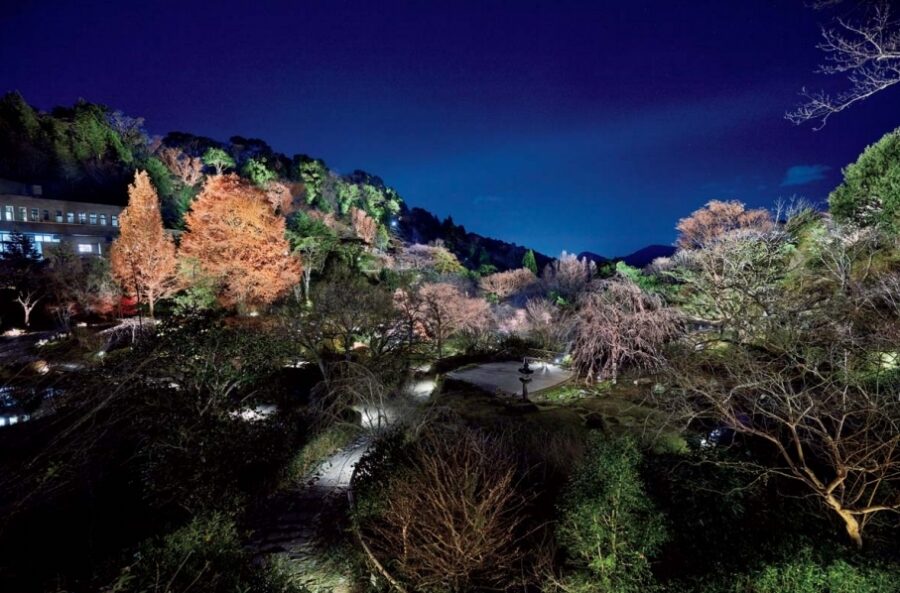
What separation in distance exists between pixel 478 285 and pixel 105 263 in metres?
28.7

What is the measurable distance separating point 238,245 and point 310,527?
56.8 feet

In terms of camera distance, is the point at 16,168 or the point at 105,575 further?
the point at 16,168

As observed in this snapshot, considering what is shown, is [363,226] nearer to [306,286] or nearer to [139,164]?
[306,286]

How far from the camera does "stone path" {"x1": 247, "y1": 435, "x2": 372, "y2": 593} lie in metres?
8.32

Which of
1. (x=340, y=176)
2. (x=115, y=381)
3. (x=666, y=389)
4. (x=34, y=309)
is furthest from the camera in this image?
(x=340, y=176)

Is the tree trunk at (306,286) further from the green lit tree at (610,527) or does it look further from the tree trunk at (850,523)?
the tree trunk at (850,523)

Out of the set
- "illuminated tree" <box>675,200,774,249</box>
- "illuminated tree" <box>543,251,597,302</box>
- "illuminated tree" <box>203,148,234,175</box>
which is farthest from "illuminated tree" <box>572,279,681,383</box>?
"illuminated tree" <box>203,148,234,175</box>

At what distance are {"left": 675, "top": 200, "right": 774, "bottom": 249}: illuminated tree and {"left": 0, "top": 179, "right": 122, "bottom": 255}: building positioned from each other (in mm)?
46034

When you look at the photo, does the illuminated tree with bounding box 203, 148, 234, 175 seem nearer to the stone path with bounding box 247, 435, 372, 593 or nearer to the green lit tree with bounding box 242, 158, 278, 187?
the green lit tree with bounding box 242, 158, 278, 187

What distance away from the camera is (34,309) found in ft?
80.8

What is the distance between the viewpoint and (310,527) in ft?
32.7

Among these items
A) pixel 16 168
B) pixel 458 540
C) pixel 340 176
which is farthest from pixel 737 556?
pixel 16 168

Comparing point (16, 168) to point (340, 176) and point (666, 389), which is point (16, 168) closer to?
point (340, 176)

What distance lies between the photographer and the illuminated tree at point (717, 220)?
27.2m
